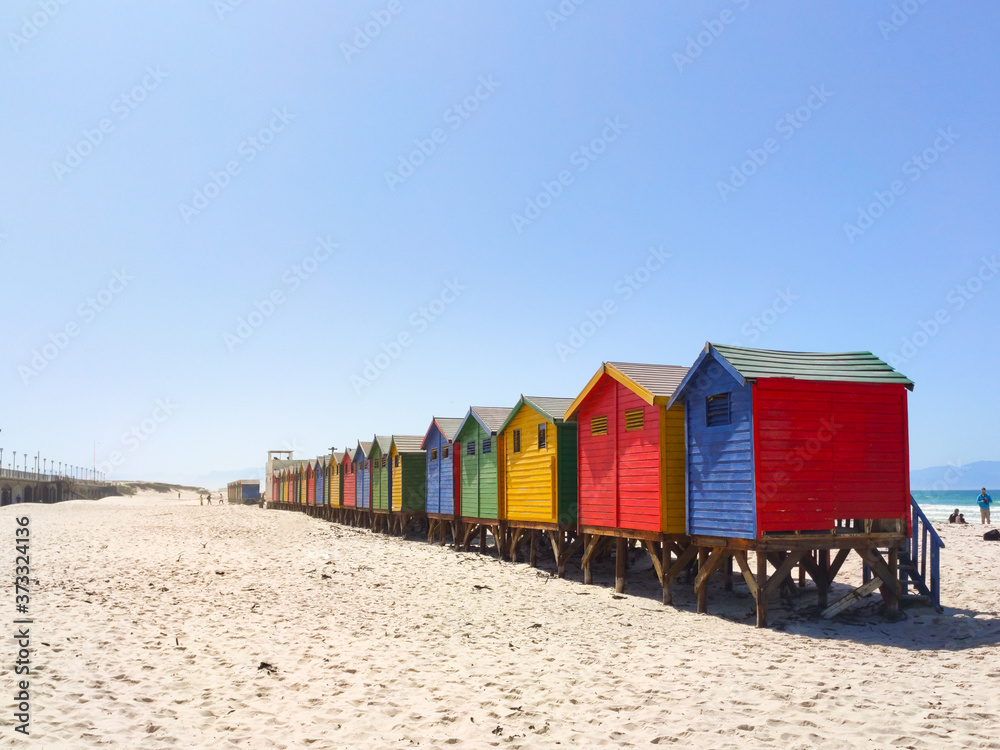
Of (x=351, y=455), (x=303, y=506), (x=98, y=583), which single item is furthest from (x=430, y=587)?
(x=303, y=506)

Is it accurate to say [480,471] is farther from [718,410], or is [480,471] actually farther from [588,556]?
[718,410]

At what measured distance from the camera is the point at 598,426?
17516 mm

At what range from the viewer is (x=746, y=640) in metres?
11.4

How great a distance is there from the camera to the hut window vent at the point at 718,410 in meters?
13.1

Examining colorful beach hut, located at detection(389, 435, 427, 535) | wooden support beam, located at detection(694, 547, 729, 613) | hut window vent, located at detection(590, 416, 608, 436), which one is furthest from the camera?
colorful beach hut, located at detection(389, 435, 427, 535)

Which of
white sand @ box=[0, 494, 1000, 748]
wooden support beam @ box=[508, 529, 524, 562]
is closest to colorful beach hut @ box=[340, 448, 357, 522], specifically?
wooden support beam @ box=[508, 529, 524, 562]

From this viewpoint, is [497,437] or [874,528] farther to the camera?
[497,437]

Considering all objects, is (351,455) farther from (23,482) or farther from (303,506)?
(23,482)

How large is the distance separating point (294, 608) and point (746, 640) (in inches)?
304

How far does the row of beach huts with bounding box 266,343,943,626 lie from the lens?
40.9 feet

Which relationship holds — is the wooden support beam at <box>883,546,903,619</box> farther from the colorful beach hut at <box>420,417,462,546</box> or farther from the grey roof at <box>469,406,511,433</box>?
the colorful beach hut at <box>420,417,462,546</box>

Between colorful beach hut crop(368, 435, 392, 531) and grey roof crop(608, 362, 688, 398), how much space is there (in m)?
19.8

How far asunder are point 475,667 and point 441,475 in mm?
19207

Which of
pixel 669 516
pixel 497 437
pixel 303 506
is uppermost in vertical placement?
pixel 497 437
